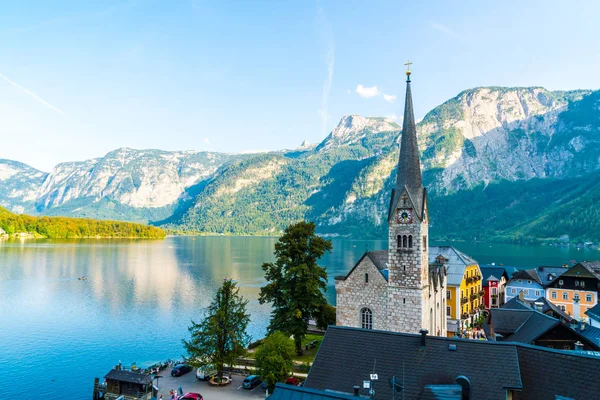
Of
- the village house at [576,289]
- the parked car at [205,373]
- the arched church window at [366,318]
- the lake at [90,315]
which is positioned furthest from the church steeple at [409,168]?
the village house at [576,289]

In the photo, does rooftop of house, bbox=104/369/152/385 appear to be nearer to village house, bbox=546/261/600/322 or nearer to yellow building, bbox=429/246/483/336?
yellow building, bbox=429/246/483/336

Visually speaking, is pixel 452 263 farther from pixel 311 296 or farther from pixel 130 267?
pixel 130 267

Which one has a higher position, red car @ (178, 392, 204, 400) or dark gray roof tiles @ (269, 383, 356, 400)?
dark gray roof tiles @ (269, 383, 356, 400)

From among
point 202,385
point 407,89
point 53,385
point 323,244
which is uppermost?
point 407,89

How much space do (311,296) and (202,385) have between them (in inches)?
542

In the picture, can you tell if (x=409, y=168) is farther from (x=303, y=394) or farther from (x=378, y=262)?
(x=303, y=394)

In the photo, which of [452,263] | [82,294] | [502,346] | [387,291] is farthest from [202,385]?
[82,294]

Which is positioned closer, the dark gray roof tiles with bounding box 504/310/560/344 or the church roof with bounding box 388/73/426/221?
the dark gray roof tiles with bounding box 504/310/560/344

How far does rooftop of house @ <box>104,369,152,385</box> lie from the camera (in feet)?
116

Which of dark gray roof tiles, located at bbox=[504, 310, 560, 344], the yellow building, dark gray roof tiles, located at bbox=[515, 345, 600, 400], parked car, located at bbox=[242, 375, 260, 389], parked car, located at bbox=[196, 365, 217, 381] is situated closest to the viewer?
dark gray roof tiles, located at bbox=[515, 345, 600, 400]

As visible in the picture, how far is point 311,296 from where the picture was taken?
4472cm

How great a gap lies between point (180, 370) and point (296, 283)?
1414cm

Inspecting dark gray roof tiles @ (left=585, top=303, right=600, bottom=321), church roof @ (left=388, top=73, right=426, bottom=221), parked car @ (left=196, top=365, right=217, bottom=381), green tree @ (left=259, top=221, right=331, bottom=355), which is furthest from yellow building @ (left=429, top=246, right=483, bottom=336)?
parked car @ (left=196, top=365, right=217, bottom=381)

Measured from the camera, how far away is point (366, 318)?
39.2 meters
